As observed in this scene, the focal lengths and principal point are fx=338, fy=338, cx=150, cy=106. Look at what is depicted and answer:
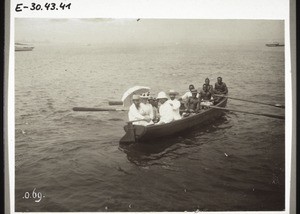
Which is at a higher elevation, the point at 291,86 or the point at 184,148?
the point at 291,86

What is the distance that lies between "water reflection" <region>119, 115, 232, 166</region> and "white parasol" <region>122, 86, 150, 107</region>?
0.20 m

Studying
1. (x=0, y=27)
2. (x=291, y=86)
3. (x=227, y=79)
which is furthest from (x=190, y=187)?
(x=0, y=27)

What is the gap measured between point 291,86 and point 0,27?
1369mm

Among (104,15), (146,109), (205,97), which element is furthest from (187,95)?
(104,15)

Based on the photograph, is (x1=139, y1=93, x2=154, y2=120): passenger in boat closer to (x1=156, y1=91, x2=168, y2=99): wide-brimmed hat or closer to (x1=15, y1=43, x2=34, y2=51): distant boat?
(x1=156, y1=91, x2=168, y2=99): wide-brimmed hat

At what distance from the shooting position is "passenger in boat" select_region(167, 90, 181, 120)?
166cm

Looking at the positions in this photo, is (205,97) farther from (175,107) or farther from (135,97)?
(135,97)

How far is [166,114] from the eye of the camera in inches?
67.1

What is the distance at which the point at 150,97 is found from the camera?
1604mm

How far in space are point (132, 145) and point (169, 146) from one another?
0.62 ft

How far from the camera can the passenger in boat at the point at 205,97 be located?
1.69 meters

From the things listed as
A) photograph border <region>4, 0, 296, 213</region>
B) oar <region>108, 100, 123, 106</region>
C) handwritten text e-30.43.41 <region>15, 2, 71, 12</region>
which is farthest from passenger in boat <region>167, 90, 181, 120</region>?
handwritten text e-30.43.41 <region>15, 2, 71, 12</region>

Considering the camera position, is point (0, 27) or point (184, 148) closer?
point (0, 27)

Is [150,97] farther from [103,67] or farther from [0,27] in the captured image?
[0,27]
